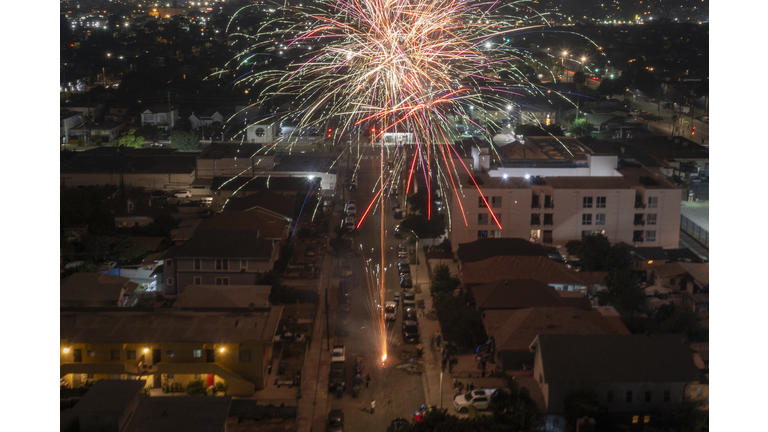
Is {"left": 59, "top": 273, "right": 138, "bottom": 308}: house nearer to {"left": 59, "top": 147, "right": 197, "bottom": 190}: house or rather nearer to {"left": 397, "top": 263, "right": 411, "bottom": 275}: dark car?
{"left": 397, "top": 263, "right": 411, "bottom": 275}: dark car

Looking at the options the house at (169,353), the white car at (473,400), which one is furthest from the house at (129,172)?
the white car at (473,400)

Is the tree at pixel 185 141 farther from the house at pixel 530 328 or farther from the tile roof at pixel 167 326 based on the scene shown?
the house at pixel 530 328

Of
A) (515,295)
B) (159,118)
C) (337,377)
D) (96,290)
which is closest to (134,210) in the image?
(96,290)

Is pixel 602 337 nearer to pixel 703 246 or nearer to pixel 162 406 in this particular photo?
pixel 162 406

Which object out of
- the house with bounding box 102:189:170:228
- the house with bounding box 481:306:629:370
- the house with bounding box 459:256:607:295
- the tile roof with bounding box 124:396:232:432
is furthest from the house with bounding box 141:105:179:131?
the tile roof with bounding box 124:396:232:432

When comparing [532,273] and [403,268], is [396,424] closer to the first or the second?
[532,273]

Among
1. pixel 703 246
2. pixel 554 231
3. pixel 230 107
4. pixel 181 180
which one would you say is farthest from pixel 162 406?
pixel 230 107
